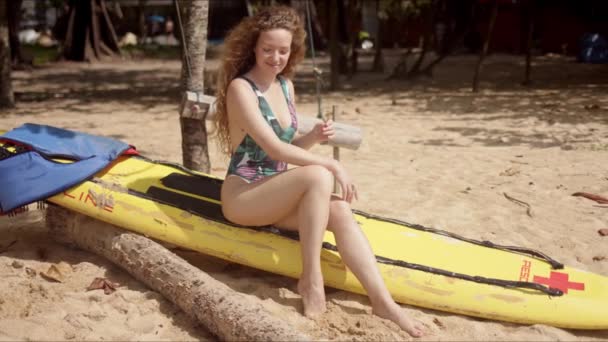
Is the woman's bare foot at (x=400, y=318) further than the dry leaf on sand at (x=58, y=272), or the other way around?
the dry leaf on sand at (x=58, y=272)

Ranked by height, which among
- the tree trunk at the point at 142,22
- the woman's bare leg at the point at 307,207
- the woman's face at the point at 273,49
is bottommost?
the woman's bare leg at the point at 307,207

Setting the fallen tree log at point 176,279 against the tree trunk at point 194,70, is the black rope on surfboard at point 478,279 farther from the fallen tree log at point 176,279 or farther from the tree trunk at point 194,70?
the tree trunk at point 194,70

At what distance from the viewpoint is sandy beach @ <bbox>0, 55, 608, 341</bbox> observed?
2.60 m

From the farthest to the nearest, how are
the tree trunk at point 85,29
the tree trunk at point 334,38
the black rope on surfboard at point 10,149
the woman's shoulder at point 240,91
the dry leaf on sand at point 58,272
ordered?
the tree trunk at point 85,29 → the tree trunk at point 334,38 → the black rope on surfboard at point 10,149 → the dry leaf on sand at point 58,272 → the woman's shoulder at point 240,91

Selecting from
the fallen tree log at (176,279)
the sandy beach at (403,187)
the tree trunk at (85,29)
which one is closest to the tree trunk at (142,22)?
the tree trunk at (85,29)

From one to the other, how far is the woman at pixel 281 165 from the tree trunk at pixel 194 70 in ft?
4.28

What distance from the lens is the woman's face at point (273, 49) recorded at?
288cm

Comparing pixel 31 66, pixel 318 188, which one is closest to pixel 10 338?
pixel 318 188

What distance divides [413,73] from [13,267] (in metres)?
10.3

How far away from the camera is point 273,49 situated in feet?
9.52

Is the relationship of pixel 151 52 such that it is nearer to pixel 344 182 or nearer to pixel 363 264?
pixel 344 182

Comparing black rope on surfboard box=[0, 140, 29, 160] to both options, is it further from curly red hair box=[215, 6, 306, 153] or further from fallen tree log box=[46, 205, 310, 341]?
curly red hair box=[215, 6, 306, 153]

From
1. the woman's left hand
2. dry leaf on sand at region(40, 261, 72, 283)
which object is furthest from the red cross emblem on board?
dry leaf on sand at region(40, 261, 72, 283)

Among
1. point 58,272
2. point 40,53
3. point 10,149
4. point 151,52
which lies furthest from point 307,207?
point 151,52
